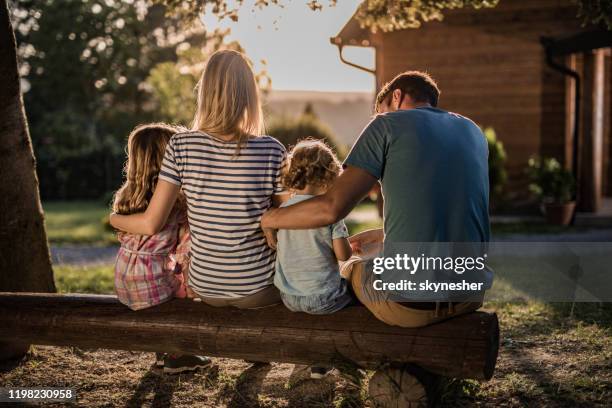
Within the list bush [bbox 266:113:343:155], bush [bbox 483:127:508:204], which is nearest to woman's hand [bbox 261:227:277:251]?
bush [bbox 483:127:508:204]

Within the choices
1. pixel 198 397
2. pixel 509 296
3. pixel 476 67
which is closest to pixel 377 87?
pixel 476 67

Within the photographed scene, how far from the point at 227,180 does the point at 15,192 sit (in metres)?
2.00

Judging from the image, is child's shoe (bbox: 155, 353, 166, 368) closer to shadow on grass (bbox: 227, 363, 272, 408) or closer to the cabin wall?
shadow on grass (bbox: 227, 363, 272, 408)

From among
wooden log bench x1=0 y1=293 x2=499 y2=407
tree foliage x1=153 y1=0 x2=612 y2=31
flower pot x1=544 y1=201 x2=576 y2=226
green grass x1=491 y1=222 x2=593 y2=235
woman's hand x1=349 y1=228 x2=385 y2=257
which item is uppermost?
tree foliage x1=153 y1=0 x2=612 y2=31

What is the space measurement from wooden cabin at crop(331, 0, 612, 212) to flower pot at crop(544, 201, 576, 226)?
1.19 metres

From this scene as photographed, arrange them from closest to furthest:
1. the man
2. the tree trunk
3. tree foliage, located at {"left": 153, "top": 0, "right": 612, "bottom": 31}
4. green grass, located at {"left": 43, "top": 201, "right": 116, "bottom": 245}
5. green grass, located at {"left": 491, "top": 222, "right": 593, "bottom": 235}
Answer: the man < the tree trunk < tree foliage, located at {"left": 153, "top": 0, "right": 612, "bottom": 31} < green grass, located at {"left": 491, "top": 222, "right": 593, "bottom": 235} < green grass, located at {"left": 43, "top": 201, "right": 116, "bottom": 245}

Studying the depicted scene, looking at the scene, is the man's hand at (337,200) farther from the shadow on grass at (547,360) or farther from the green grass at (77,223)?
the green grass at (77,223)

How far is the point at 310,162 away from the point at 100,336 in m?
1.63

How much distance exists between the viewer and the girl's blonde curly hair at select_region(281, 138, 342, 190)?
3373mm

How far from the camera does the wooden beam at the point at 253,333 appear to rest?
331cm

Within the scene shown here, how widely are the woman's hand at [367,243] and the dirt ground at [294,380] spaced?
687 mm

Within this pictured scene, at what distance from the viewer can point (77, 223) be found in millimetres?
16422

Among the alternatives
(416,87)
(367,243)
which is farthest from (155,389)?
(416,87)

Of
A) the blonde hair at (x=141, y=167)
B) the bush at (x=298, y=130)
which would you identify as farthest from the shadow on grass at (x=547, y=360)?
the bush at (x=298, y=130)
